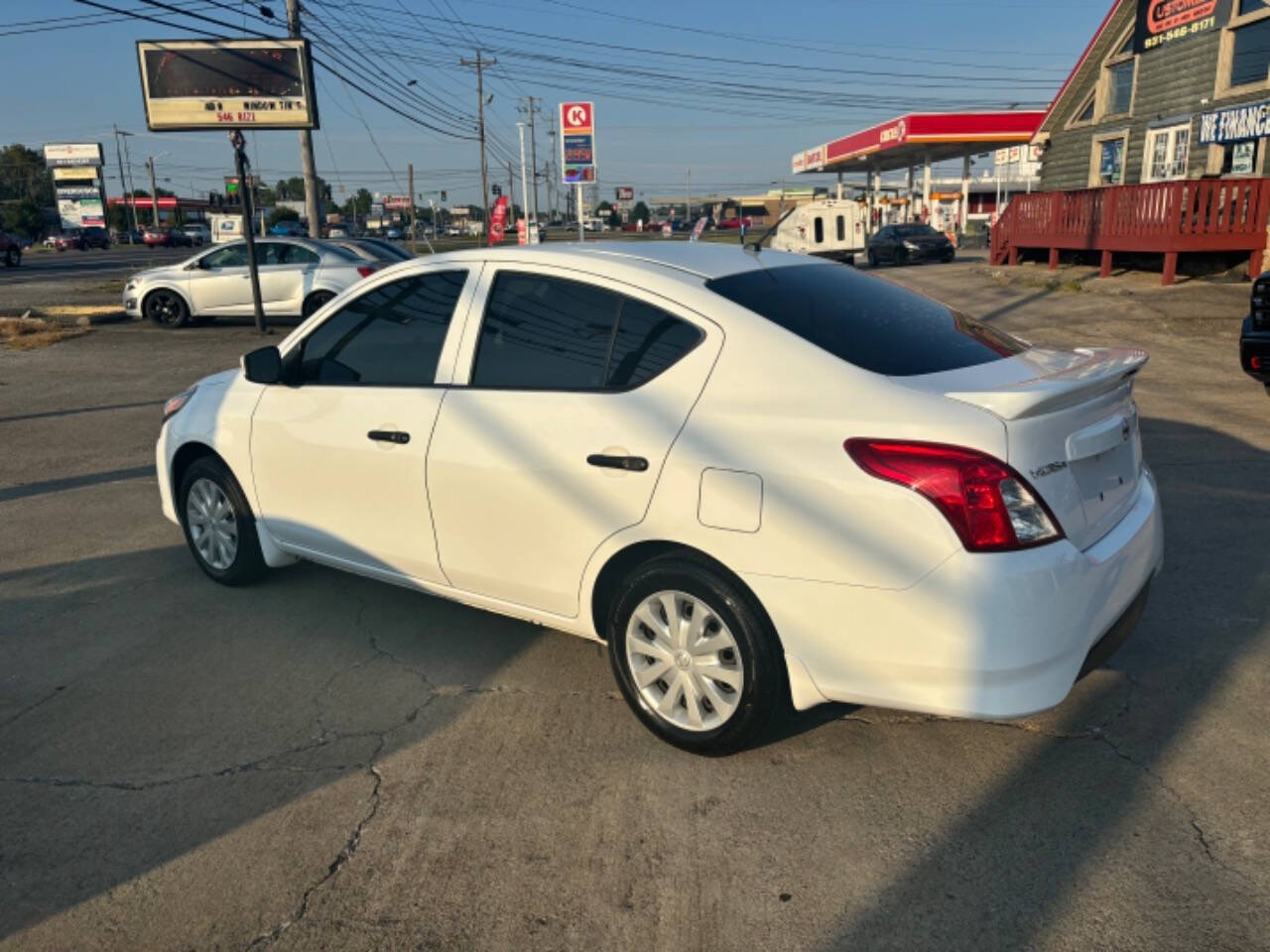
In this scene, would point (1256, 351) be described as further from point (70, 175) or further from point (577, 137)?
point (70, 175)

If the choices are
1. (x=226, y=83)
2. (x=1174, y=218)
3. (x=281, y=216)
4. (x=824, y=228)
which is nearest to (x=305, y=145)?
(x=226, y=83)

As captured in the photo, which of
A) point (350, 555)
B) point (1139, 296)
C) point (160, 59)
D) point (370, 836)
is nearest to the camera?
point (370, 836)

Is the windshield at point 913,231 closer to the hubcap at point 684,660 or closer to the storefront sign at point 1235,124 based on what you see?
the storefront sign at point 1235,124

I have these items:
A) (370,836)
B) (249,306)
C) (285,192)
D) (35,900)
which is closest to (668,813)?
(370,836)

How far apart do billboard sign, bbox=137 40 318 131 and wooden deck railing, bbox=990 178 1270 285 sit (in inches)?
630

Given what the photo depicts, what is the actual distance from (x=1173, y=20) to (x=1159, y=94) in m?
1.46

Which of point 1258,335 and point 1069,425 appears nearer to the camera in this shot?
point 1069,425

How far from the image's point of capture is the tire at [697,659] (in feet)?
10.3

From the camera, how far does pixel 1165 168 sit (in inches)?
824

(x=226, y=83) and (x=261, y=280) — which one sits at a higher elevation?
(x=226, y=83)

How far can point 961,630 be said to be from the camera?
280 centimetres

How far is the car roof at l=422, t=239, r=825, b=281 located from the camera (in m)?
3.70

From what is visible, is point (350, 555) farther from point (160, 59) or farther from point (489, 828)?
point (160, 59)

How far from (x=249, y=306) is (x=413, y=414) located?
583 inches
